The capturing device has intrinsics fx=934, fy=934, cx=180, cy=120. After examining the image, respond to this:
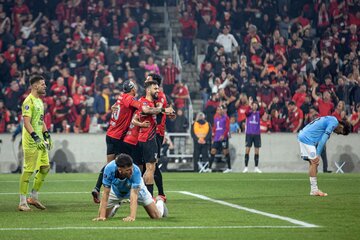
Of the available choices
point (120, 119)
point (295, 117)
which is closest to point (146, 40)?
point (295, 117)

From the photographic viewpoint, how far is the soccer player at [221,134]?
102 feet

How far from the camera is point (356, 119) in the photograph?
32.0m

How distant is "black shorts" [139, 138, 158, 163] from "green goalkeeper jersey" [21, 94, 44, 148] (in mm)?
1769

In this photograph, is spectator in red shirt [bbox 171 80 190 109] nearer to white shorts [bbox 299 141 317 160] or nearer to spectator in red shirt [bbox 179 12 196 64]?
spectator in red shirt [bbox 179 12 196 64]

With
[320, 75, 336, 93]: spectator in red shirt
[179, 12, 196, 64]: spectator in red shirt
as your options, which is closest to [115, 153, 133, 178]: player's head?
[320, 75, 336, 93]: spectator in red shirt

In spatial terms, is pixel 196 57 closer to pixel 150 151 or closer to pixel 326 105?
pixel 326 105

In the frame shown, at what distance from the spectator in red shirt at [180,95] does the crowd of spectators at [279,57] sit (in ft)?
2.93

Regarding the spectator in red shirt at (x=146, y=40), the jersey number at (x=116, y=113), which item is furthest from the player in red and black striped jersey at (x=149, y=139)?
the spectator in red shirt at (x=146, y=40)

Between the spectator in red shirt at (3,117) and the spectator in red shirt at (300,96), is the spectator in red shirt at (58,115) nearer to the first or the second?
the spectator in red shirt at (3,117)

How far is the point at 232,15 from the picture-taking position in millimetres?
37969

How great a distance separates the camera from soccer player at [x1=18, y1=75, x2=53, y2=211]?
15492 mm

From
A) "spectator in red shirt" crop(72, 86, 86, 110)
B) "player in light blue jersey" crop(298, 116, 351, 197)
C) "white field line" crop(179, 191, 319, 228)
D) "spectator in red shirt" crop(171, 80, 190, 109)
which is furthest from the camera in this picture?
"spectator in red shirt" crop(171, 80, 190, 109)

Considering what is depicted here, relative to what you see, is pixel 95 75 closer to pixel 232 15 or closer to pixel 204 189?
pixel 232 15

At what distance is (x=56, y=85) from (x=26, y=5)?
6.02 meters
